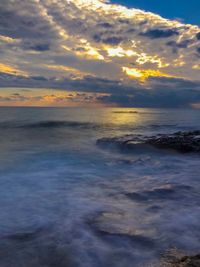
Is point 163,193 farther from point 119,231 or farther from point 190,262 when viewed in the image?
point 190,262

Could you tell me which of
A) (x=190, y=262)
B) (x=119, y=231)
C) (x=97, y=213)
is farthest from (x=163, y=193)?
(x=190, y=262)

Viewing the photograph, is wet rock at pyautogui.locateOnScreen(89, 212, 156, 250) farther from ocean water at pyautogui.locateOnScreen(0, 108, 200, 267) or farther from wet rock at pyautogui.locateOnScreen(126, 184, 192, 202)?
wet rock at pyautogui.locateOnScreen(126, 184, 192, 202)

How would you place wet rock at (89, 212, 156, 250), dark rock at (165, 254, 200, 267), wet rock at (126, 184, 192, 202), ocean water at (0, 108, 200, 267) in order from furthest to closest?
wet rock at (126, 184, 192, 202)
wet rock at (89, 212, 156, 250)
ocean water at (0, 108, 200, 267)
dark rock at (165, 254, 200, 267)

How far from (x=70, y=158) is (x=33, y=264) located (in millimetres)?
15976

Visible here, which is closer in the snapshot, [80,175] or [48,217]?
[48,217]

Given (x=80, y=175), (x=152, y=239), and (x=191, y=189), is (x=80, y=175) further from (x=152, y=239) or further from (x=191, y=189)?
(x=152, y=239)

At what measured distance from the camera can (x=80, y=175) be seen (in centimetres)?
1648

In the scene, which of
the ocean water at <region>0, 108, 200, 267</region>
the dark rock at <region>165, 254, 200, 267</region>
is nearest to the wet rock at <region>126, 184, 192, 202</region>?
the ocean water at <region>0, 108, 200, 267</region>

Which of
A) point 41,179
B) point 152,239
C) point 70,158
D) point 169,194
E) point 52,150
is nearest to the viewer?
point 152,239

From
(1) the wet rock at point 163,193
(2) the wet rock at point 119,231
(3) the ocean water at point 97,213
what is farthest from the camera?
(1) the wet rock at point 163,193

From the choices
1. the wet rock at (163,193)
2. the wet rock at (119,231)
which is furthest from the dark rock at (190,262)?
the wet rock at (163,193)

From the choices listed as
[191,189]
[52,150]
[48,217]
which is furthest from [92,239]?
[52,150]

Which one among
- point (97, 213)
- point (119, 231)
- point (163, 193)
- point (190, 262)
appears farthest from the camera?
point (163, 193)

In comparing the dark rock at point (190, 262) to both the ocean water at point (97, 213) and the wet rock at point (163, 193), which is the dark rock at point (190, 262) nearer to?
the ocean water at point (97, 213)
